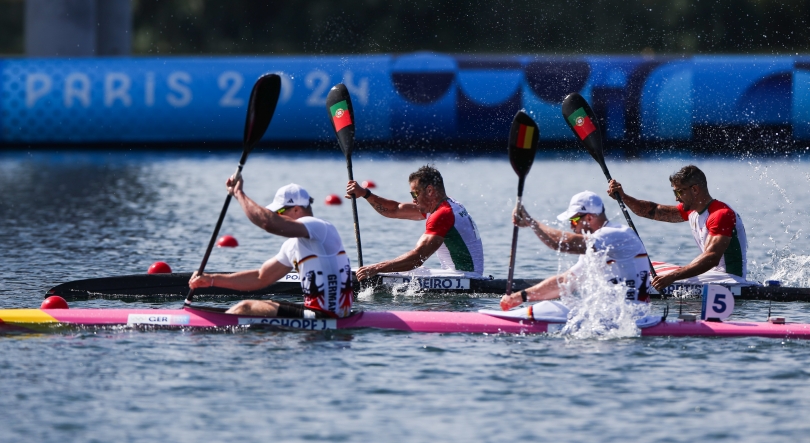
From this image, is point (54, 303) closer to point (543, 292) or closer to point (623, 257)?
point (543, 292)

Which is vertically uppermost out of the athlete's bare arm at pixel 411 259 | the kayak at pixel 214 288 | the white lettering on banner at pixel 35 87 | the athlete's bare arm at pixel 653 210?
the white lettering on banner at pixel 35 87

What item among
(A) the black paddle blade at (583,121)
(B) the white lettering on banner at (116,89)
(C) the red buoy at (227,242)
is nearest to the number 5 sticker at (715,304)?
(A) the black paddle blade at (583,121)

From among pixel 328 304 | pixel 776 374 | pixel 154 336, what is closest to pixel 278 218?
pixel 328 304

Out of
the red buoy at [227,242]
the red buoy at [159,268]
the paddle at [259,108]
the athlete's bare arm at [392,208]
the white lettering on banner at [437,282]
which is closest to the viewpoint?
the paddle at [259,108]

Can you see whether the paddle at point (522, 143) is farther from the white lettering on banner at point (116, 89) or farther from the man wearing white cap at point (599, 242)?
the white lettering on banner at point (116, 89)

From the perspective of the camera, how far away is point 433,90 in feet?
90.6

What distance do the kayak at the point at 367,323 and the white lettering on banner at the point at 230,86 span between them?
18005 millimetres

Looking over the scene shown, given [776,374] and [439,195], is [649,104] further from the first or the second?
[776,374]

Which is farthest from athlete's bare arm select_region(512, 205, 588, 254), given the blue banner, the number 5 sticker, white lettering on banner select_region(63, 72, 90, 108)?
white lettering on banner select_region(63, 72, 90, 108)

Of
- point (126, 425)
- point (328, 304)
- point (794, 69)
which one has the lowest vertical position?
point (126, 425)

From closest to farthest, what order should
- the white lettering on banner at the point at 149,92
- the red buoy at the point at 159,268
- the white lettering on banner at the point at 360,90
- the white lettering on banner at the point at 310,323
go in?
the white lettering on banner at the point at 310,323
the red buoy at the point at 159,268
the white lettering on banner at the point at 360,90
the white lettering on banner at the point at 149,92

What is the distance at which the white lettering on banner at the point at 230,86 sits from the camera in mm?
27953

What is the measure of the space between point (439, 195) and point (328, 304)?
2.65 meters

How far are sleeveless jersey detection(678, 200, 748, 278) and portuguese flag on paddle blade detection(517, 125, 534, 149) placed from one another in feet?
6.22
